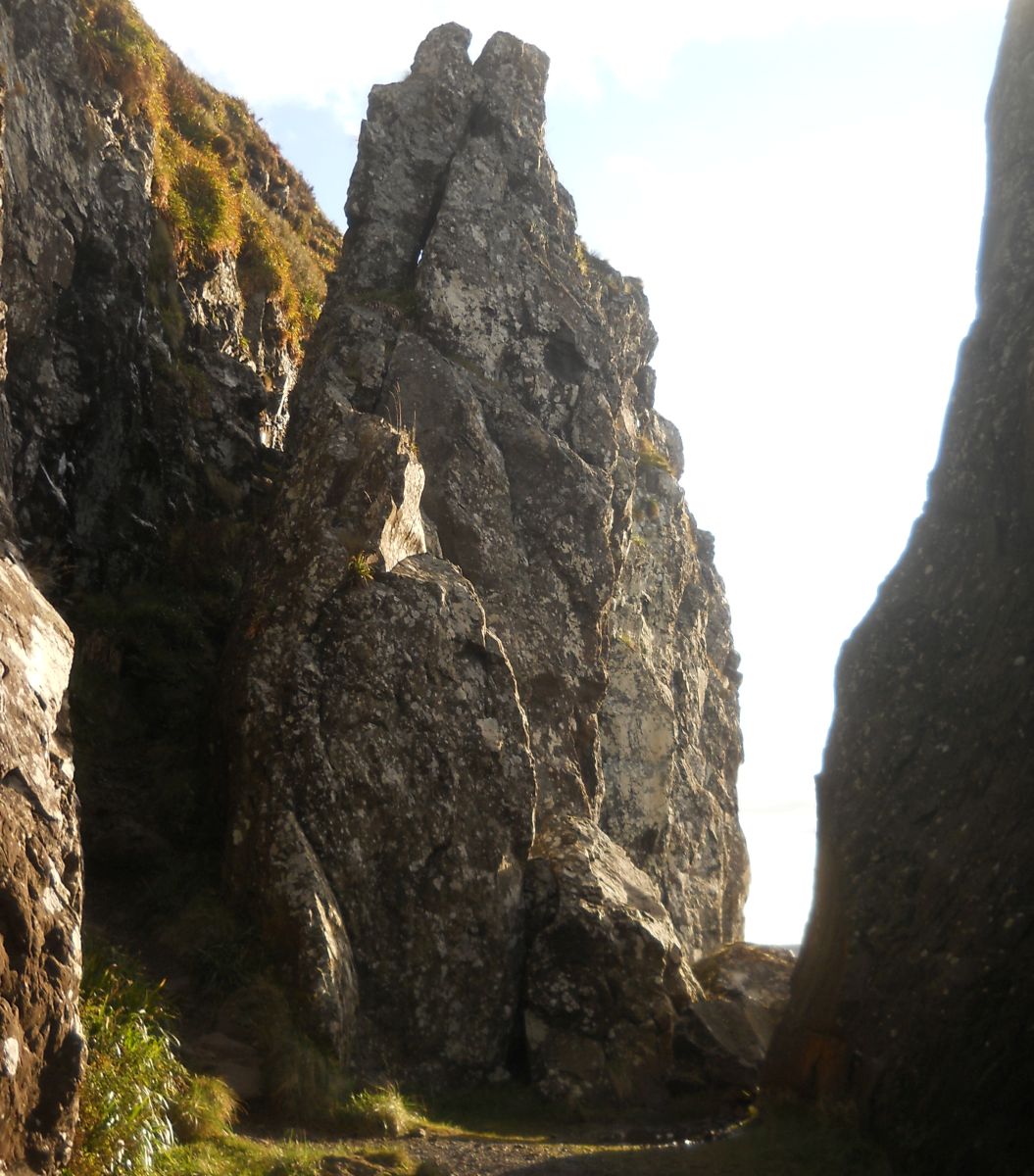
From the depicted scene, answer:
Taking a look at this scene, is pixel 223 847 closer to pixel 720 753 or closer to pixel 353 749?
pixel 353 749

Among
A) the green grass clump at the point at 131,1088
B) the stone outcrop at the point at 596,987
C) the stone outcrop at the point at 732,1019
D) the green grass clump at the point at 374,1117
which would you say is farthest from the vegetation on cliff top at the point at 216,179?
the green grass clump at the point at 374,1117

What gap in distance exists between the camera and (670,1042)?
16672 mm

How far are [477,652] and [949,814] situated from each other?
24.0 ft

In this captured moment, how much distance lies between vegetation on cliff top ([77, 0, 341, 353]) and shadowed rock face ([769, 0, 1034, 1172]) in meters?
17.2

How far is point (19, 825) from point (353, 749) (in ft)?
21.8

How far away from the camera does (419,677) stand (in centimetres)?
1708

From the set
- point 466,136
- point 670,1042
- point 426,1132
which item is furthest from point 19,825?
point 466,136

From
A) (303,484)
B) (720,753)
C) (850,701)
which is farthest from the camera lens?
(720,753)

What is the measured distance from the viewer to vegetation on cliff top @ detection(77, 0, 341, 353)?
24.4 meters

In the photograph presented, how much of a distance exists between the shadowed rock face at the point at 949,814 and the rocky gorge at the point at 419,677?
0.16ft

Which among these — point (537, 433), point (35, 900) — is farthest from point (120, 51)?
point (35, 900)

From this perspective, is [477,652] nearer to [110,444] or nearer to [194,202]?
[110,444]

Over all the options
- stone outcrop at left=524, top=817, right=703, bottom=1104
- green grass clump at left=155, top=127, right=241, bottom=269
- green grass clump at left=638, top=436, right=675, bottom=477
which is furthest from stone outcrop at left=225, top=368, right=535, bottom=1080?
green grass clump at left=638, top=436, right=675, bottom=477

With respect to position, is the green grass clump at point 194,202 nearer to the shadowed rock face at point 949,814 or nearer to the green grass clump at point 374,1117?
the shadowed rock face at point 949,814
